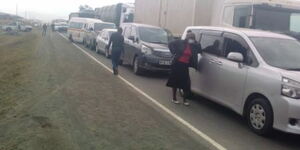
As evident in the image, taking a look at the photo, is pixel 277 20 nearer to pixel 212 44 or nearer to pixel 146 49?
pixel 146 49

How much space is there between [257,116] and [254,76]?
74 centimetres

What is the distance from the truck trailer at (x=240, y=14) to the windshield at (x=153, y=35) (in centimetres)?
169

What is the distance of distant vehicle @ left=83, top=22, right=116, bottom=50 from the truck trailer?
7710mm

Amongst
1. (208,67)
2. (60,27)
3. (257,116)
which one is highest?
(208,67)

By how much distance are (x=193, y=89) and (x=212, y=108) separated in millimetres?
762

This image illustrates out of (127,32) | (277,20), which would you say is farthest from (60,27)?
(277,20)

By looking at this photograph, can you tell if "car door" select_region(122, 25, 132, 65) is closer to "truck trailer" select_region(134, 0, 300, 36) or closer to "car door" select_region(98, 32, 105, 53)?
"truck trailer" select_region(134, 0, 300, 36)

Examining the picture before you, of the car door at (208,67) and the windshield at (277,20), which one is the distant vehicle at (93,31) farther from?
the car door at (208,67)

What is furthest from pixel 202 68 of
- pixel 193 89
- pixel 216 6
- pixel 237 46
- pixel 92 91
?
pixel 216 6

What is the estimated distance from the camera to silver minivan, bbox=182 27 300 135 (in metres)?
7.40

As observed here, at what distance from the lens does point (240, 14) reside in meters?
15.4

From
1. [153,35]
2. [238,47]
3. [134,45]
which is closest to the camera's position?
[238,47]

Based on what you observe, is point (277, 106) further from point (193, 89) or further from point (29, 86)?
point (29, 86)

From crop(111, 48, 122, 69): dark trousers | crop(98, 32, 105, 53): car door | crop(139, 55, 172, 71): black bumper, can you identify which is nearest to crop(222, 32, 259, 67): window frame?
crop(139, 55, 172, 71): black bumper
